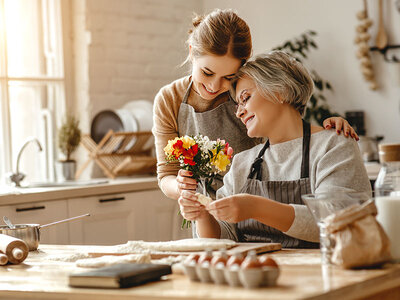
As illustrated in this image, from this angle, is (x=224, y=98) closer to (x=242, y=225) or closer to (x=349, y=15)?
(x=242, y=225)

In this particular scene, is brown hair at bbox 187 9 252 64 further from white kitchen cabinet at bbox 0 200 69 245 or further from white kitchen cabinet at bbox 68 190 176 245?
white kitchen cabinet at bbox 68 190 176 245

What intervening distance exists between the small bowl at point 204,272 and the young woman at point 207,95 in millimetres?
1041

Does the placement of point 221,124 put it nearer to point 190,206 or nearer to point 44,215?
point 190,206

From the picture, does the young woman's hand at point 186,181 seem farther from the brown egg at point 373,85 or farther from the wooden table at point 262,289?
the brown egg at point 373,85

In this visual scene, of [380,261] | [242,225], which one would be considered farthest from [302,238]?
[380,261]

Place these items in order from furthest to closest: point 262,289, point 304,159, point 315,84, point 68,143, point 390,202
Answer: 1. point 315,84
2. point 68,143
3. point 304,159
4. point 390,202
5. point 262,289

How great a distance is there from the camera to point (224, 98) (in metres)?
3.09

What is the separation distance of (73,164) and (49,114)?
48 cm

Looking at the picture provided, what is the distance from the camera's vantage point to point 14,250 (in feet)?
7.04

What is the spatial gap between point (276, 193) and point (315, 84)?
118 inches

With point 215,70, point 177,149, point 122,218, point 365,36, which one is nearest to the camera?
point 177,149

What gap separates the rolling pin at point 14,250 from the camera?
2133mm

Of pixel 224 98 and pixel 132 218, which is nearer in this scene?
pixel 224 98

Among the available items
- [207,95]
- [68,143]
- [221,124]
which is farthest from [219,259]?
[68,143]
